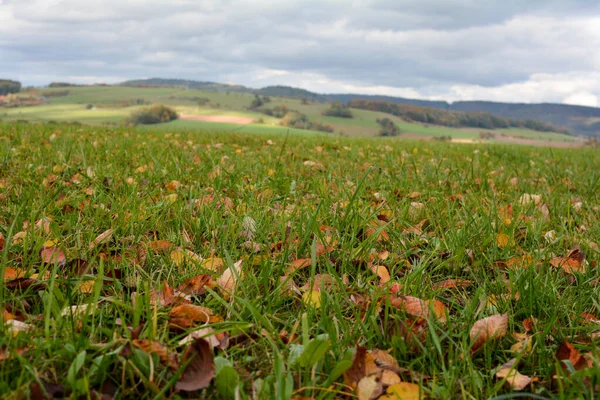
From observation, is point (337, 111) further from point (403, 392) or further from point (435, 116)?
point (403, 392)

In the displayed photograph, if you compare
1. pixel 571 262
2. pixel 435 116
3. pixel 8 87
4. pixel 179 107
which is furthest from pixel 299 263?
pixel 8 87

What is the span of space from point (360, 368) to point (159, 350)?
0.54 meters

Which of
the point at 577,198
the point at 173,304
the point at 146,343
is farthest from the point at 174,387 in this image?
the point at 577,198

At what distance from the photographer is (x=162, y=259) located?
185 centimetres

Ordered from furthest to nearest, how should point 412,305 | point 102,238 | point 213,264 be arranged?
point 102,238, point 213,264, point 412,305

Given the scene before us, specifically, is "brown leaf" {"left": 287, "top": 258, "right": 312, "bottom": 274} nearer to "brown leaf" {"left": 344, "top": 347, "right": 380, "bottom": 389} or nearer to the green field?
"brown leaf" {"left": 344, "top": 347, "right": 380, "bottom": 389}

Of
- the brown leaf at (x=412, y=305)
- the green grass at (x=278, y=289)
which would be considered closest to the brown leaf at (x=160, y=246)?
the green grass at (x=278, y=289)

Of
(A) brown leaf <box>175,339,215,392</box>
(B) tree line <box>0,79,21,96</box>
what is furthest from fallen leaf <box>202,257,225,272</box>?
(B) tree line <box>0,79,21,96</box>

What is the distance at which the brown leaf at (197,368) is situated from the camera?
1109 millimetres

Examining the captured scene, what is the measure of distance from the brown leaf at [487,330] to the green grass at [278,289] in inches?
1.3

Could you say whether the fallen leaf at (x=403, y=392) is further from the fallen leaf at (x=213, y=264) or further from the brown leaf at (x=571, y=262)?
the brown leaf at (x=571, y=262)

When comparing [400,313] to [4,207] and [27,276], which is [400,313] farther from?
[4,207]

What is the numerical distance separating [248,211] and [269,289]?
878 mm

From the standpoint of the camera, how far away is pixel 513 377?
1220 millimetres
